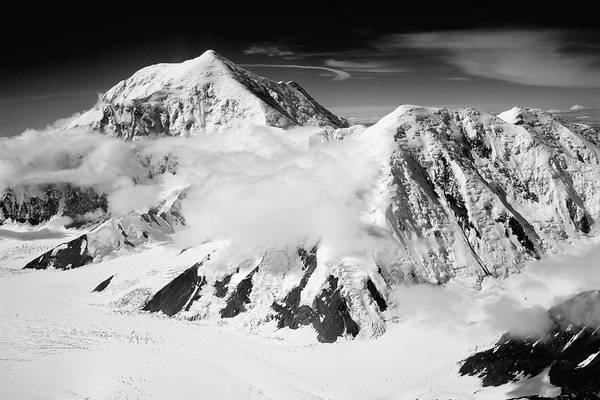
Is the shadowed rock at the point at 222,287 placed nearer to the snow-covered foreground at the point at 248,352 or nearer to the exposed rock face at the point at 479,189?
the snow-covered foreground at the point at 248,352

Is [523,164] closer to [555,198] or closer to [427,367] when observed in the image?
[555,198]

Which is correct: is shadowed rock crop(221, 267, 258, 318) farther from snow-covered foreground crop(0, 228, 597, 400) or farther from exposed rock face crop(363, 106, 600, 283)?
exposed rock face crop(363, 106, 600, 283)

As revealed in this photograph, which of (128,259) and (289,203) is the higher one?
(289,203)

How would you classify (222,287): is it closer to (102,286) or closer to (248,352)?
(248,352)

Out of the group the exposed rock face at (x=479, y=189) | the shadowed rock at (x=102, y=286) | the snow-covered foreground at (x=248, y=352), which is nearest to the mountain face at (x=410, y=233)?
the exposed rock face at (x=479, y=189)

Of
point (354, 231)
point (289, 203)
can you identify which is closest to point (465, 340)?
point (354, 231)

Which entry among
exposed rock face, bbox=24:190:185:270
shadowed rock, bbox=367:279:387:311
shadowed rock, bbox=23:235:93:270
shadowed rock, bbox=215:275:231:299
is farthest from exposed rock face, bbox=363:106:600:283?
shadowed rock, bbox=23:235:93:270

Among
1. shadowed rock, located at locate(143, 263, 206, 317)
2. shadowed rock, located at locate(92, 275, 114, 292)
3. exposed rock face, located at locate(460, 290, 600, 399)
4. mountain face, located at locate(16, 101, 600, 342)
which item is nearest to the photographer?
exposed rock face, located at locate(460, 290, 600, 399)

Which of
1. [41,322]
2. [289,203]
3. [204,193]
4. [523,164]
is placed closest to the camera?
[41,322]
